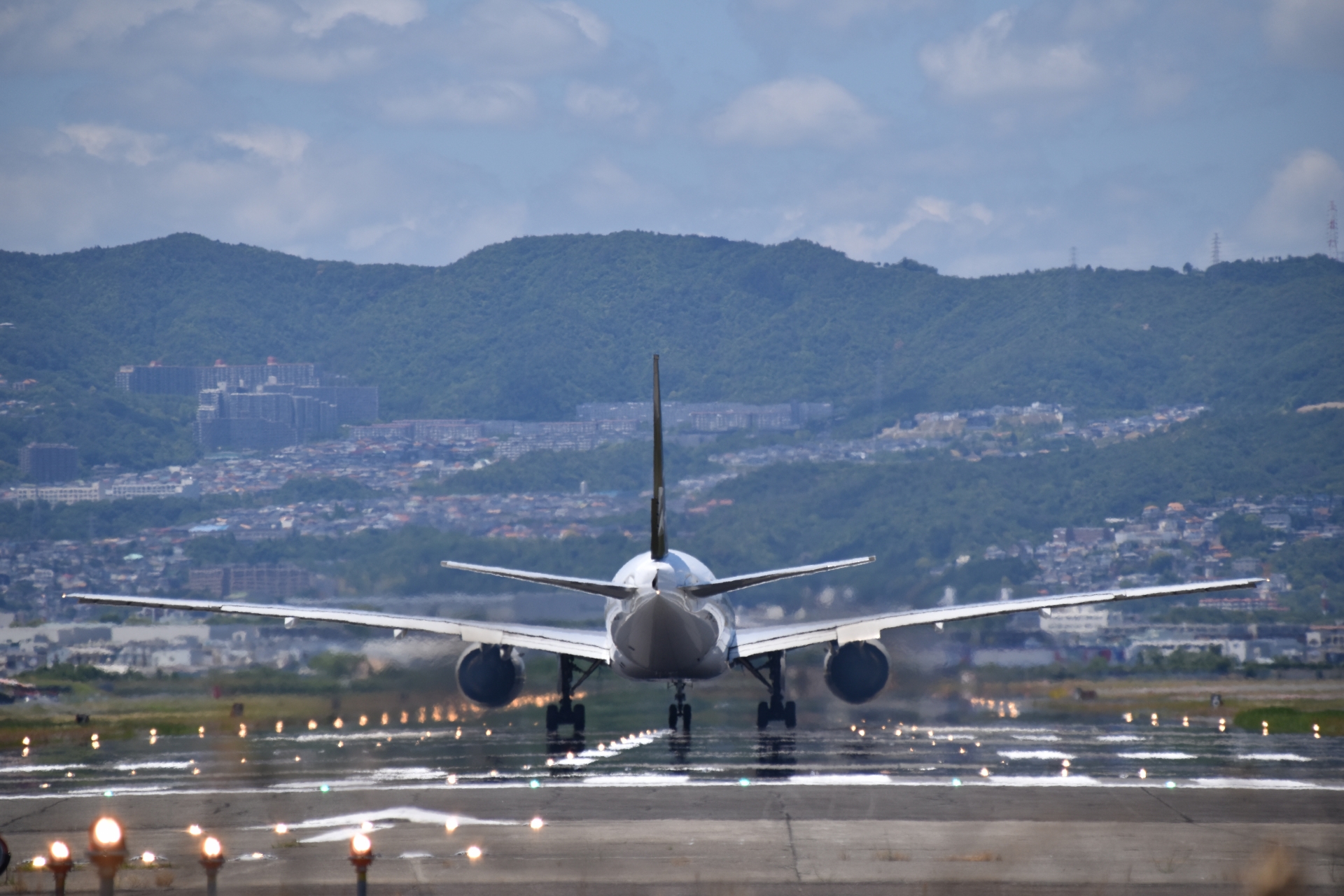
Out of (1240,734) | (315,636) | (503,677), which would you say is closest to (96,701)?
(315,636)

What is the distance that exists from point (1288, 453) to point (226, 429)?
113 meters

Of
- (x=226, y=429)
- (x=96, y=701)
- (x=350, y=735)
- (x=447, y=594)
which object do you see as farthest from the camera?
(x=226, y=429)

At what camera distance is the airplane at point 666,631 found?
35156 millimetres

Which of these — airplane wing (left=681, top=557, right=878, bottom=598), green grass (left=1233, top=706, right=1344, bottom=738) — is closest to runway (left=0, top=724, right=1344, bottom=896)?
airplane wing (left=681, top=557, right=878, bottom=598)

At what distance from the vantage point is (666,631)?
115ft

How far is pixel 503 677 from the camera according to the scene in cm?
Result: 4028

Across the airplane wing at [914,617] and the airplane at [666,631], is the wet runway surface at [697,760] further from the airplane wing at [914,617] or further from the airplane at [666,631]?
the airplane wing at [914,617]

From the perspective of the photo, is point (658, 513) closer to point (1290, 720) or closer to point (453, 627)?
point (453, 627)

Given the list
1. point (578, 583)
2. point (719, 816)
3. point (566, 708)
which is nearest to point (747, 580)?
point (578, 583)

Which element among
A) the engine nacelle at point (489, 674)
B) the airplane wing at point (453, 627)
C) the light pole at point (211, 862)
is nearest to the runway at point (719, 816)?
the engine nacelle at point (489, 674)

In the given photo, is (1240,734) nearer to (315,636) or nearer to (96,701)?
A: (315,636)

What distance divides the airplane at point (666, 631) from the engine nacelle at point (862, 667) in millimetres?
17

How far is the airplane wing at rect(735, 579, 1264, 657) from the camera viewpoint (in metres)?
36.4

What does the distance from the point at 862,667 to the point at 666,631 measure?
6.46 m
